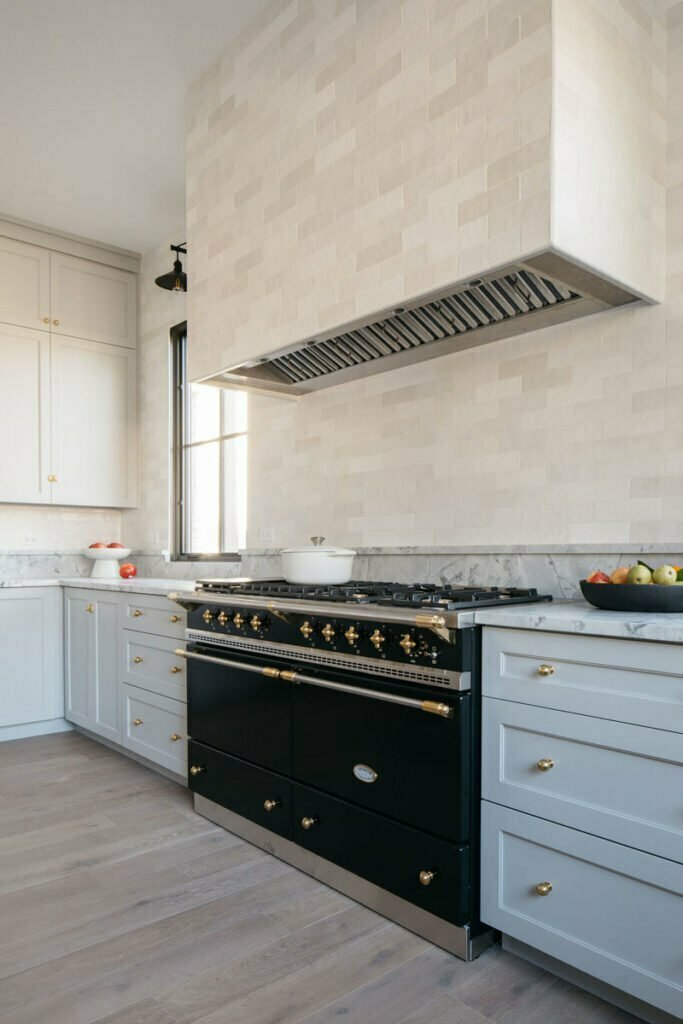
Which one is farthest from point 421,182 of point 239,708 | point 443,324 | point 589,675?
point 239,708

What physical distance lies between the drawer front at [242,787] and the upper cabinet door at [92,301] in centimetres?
301

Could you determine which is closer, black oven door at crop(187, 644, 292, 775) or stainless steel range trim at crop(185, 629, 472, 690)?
stainless steel range trim at crop(185, 629, 472, 690)

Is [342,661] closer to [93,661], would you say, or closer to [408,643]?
[408,643]

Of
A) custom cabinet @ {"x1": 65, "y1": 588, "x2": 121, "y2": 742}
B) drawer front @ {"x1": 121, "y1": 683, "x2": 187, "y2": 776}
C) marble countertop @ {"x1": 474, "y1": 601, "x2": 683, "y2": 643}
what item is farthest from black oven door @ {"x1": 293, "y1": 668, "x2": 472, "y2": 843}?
custom cabinet @ {"x1": 65, "y1": 588, "x2": 121, "y2": 742}

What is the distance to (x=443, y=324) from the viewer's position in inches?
97.9

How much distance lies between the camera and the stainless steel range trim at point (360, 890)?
5.99ft

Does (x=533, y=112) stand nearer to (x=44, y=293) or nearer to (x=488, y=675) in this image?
(x=488, y=675)

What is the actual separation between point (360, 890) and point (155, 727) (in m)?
1.42

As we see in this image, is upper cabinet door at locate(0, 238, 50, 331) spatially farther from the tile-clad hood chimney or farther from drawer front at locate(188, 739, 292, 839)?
drawer front at locate(188, 739, 292, 839)

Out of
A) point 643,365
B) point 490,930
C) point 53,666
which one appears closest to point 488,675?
point 490,930

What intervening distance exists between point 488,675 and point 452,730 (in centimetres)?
16

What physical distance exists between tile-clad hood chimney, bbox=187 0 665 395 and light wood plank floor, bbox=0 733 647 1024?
175cm

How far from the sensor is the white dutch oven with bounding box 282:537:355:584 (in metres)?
2.66

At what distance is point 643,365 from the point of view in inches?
83.4
